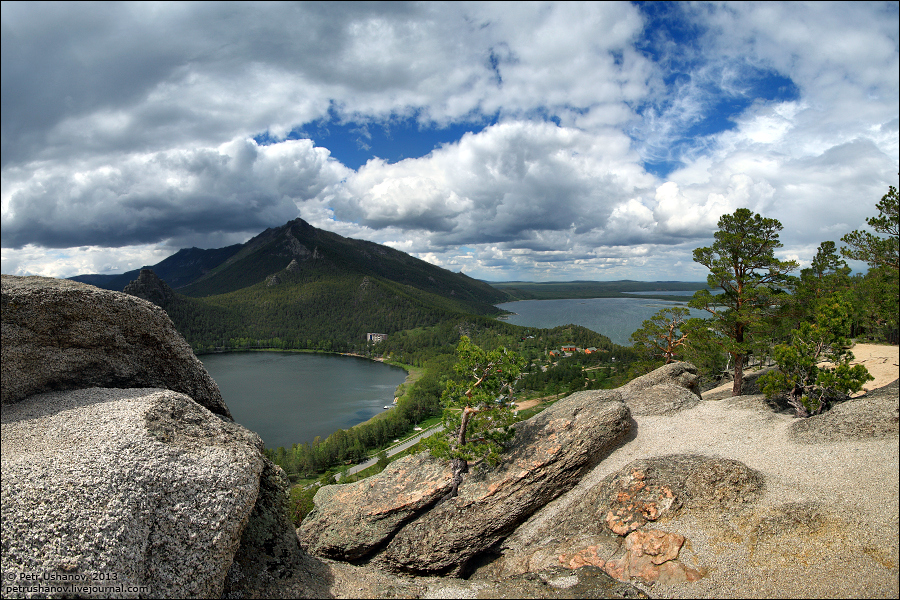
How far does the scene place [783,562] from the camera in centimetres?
891

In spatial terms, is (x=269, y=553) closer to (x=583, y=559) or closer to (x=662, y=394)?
(x=583, y=559)

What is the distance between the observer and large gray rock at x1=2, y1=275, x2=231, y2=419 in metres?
10.1

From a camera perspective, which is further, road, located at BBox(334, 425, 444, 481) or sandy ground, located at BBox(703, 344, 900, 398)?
road, located at BBox(334, 425, 444, 481)

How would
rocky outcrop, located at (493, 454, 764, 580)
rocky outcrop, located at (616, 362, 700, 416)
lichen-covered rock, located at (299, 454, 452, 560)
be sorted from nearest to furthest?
rocky outcrop, located at (493, 454, 764, 580) → lichen-covered rock, located at (299, 454, 452, 560) → rocky outcrop, located at (616, 362, 700, 416)

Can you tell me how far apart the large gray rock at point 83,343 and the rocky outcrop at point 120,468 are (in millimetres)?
31

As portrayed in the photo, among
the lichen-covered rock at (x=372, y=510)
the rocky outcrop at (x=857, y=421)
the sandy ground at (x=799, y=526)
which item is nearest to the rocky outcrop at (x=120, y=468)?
the lichen-covered rock at (x=372, y=510)

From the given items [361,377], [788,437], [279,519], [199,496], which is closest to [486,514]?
[279,519]

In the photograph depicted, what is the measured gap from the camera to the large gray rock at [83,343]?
1009 cm

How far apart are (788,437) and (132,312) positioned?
74.1 feet

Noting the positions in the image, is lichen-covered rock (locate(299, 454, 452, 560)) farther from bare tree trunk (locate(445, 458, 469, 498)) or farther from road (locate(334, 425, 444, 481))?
road (locate(334, 425, 444, 481))

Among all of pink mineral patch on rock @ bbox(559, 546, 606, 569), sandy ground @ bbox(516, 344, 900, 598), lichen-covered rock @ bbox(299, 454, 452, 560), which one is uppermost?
sandy ground @ bbox(516, 344, 900, 598)

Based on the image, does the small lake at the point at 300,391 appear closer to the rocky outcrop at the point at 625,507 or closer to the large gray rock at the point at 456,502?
the large gray rock at the point at 456,502

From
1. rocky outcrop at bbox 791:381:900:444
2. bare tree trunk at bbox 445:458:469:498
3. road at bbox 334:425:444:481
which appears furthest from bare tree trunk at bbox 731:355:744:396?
road at bbox 334:425:444:481

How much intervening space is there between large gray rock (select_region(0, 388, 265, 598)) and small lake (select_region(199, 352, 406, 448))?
7376 cm
